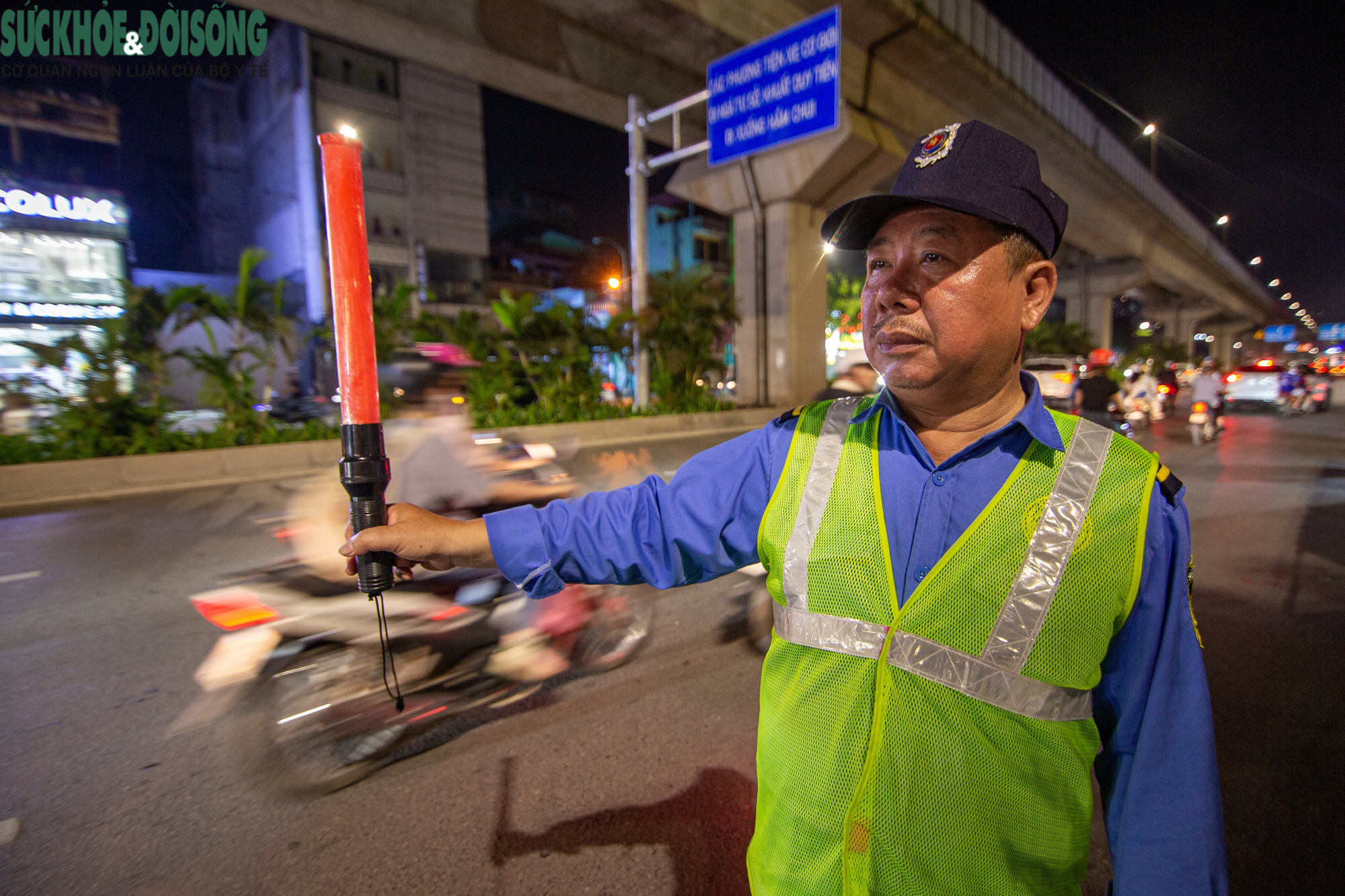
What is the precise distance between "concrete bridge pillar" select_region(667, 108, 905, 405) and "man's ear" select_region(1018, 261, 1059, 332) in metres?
17.7

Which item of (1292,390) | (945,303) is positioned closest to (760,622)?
(945,303)

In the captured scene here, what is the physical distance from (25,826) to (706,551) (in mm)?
3044

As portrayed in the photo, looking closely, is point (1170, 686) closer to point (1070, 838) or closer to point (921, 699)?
point (1070, 838)

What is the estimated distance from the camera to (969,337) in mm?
1230

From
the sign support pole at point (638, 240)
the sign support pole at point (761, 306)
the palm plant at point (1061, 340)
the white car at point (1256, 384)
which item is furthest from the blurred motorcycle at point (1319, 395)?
the sign support pole at point (638, 240)

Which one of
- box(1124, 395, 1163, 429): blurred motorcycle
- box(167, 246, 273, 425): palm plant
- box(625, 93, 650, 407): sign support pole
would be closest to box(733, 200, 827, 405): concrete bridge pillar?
box(625, 93, 650, 407): sign support pole

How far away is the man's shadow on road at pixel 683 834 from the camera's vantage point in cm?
234

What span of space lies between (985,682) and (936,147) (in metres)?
0.93

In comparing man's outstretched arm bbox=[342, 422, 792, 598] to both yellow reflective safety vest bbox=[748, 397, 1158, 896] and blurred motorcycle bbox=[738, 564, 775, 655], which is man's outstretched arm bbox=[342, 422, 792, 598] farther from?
blurred motorcycle bbox=[738, 564, 775, 655]

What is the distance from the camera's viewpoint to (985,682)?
1.09 metres

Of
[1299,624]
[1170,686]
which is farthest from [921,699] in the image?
[1299,624]

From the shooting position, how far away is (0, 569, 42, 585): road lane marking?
5539mm

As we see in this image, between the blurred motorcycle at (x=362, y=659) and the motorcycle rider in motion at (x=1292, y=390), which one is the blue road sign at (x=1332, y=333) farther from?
the blurred motorcycle at (x=362, y=659)

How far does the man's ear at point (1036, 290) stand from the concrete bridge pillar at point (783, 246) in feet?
58.2
